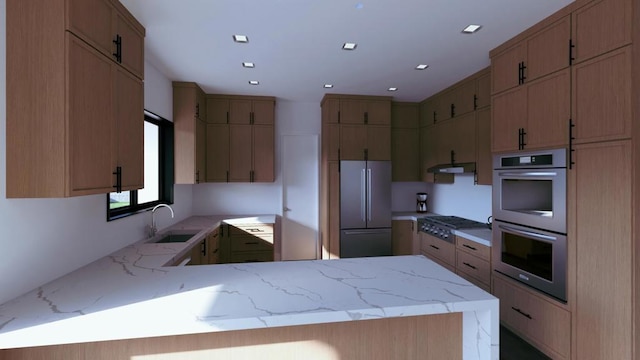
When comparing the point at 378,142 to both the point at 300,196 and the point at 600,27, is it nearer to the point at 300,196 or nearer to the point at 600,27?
the point at 300,196

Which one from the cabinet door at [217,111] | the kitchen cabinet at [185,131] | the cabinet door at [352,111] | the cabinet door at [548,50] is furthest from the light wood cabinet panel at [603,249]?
the cabinet door at [217,111]

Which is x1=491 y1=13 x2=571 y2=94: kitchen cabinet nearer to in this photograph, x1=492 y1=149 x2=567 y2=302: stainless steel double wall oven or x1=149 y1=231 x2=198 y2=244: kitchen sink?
x1=492 y1=149 x2=567 y2=302: stainless steel double wall oven

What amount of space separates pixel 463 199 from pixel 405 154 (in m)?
1.12

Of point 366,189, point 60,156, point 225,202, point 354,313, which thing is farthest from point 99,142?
point 366,189

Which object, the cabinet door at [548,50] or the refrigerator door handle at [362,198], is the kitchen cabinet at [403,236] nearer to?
the refrigerator door handle at [362,198]

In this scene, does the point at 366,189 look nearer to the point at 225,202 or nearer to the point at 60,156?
the point at 225,202

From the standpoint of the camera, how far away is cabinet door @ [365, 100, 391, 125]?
420 cm

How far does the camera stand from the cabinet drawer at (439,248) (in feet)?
11.0

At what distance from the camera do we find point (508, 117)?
251 cm

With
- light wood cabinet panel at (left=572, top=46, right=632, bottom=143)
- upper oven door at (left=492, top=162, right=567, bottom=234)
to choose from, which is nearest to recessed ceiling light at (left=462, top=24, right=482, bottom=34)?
light wood cabinet panel at (left=572, top=46, right=632, bottom=143)

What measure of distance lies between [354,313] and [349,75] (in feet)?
9.22

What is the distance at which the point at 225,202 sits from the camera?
174 inches

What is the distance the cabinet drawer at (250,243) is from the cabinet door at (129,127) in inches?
78.8

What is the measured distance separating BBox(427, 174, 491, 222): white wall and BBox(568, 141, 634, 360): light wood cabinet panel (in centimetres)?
161
